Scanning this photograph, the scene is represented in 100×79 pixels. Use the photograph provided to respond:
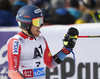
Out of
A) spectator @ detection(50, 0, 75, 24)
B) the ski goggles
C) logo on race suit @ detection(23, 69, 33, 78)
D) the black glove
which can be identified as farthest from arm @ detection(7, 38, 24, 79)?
spectator @ detection(50, 0, 75, 24)

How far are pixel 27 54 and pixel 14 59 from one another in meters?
0.23

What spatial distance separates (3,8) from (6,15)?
25cm

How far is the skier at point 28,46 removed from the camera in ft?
12.8

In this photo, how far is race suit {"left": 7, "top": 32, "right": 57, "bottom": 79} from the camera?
3.91 metres

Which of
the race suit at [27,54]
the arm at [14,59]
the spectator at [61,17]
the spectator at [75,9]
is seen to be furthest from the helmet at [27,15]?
the spectator at [75,9]

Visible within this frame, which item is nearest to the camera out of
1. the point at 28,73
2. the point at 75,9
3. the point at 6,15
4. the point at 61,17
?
the point at 28,73

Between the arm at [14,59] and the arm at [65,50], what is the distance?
1.77 feet

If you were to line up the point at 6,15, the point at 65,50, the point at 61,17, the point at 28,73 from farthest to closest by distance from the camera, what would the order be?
the point at 61,17, the point at 6,15, the point at 65,50, the point at 28,73

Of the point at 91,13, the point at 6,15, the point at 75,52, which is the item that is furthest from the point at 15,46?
the point at 91,13

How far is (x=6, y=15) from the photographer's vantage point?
6.28 meters

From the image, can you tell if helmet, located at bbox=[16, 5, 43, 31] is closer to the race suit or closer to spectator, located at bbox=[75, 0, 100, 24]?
the race suit

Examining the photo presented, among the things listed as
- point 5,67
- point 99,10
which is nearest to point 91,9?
point 99,10

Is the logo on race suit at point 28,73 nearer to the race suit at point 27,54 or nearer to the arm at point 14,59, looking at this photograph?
the race suit at point 27,54

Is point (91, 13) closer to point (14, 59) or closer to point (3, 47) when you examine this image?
point (3, 47)
